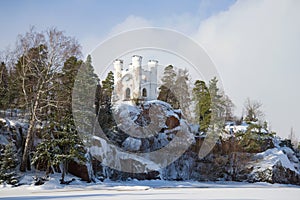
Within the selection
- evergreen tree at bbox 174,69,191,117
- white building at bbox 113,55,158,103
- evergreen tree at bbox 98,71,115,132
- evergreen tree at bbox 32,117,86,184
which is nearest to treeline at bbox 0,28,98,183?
evergreen tree at bbox 32,117,86,184

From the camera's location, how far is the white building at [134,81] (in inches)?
1341

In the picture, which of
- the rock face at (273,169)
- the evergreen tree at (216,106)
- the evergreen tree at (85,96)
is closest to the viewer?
the evergreen tree at (85,96)

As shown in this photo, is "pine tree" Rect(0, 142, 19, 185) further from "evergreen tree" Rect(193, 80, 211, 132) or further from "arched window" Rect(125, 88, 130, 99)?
"evergreen tree" Rect(193, 80, 211, 132)

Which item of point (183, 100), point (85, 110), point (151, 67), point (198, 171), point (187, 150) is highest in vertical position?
point (151, 67)

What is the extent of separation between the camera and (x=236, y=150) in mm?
30641

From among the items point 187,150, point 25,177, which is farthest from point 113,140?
point 25,177

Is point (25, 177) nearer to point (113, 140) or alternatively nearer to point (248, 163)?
point (113, 140)

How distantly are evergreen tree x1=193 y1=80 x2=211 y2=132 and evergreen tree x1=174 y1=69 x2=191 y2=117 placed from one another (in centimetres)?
187

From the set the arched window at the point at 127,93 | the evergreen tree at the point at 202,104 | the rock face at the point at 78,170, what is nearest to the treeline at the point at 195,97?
the evergreen tree at the point at 202,104

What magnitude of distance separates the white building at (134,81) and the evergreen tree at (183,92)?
3.29 meters

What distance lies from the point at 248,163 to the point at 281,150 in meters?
5.44

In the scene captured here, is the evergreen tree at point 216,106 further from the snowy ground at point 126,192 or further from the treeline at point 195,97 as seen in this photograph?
the snowy ground at point 126,192

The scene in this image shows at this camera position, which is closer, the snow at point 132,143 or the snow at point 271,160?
the snow at point 132,143

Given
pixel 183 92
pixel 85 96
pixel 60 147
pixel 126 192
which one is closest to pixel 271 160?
pixel 183 92
